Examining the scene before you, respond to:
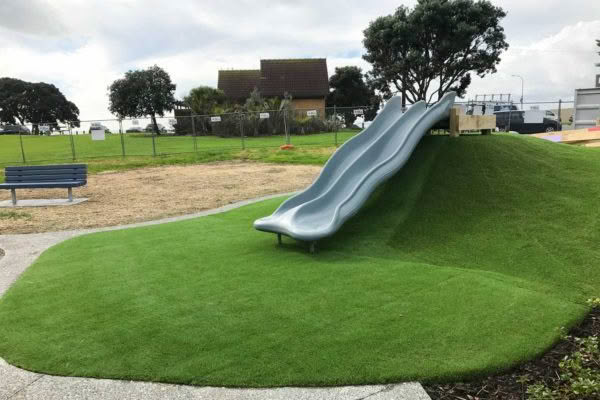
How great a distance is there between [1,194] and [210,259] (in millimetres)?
11131

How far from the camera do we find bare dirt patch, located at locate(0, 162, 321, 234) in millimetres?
9656

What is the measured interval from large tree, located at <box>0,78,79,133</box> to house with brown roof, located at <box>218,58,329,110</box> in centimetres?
4530

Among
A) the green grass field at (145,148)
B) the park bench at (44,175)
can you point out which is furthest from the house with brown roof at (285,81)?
the park bench at (44,175)

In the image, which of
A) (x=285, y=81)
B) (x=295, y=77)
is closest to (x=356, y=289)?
(x=285, y=81)

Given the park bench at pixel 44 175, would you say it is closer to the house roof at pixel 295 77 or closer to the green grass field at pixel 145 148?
the green grass field at pixel 145 148

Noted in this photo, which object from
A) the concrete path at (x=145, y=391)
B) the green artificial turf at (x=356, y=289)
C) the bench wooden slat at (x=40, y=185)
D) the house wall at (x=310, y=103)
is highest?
the house wall at (x=310, y=103)

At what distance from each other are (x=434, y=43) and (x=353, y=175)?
37601mm

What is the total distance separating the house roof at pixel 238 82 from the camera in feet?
Answer: 171

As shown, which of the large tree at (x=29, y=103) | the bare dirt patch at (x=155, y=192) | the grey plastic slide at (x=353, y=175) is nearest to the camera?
the grey plastic slide at (x=353, y=175)

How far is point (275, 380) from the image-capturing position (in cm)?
322

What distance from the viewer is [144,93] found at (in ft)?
171

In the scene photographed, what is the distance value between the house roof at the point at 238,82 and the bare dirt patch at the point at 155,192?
113 ft

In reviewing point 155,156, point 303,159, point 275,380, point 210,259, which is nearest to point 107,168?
point 155,156

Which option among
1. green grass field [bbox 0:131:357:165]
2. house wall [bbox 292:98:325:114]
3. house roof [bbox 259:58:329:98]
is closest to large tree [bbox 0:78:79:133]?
house roof [bbox 259:58:329:98]
